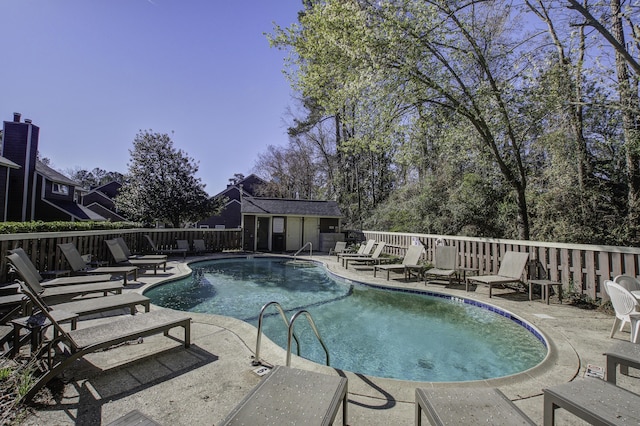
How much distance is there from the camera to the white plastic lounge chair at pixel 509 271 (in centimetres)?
679

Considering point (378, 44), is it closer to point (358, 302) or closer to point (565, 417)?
point (358, 302)

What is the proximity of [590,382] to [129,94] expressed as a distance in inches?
596

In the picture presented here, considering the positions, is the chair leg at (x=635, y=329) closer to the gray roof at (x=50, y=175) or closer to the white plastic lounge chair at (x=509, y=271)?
the white plastic lounge chair at (x=509, y=271)

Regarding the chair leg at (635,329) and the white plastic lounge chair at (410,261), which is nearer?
the chair leg at (635,329)

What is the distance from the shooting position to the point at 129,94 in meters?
12.3

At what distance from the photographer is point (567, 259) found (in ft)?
20.6

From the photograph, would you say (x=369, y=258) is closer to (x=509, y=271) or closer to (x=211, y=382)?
(x=509, y=271)

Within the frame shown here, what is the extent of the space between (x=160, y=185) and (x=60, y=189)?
1097cm

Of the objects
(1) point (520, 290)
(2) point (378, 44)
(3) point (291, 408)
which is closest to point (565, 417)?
(3) point (291, 408)

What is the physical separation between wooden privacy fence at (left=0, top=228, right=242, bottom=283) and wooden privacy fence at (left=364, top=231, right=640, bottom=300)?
10.3 m

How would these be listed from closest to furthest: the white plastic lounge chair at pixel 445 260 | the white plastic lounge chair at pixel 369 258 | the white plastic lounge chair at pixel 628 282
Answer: the white plastic lounge chair at pixel 628 282, the white plastic lounge chair at pixel 445 260, the white plastic lounge chair at pixel 369 258

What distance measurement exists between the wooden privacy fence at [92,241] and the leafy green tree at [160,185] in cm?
186

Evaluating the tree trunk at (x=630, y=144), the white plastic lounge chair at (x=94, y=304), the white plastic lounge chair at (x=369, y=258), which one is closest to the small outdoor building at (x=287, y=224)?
the white plastic lounge chair at (x=369, y=258)

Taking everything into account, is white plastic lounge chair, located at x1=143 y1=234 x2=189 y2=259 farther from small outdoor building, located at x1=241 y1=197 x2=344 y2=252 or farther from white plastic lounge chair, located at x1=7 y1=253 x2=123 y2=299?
white plastic lounge chair, located at x1=7 y1=253 x2=123 y2=299
